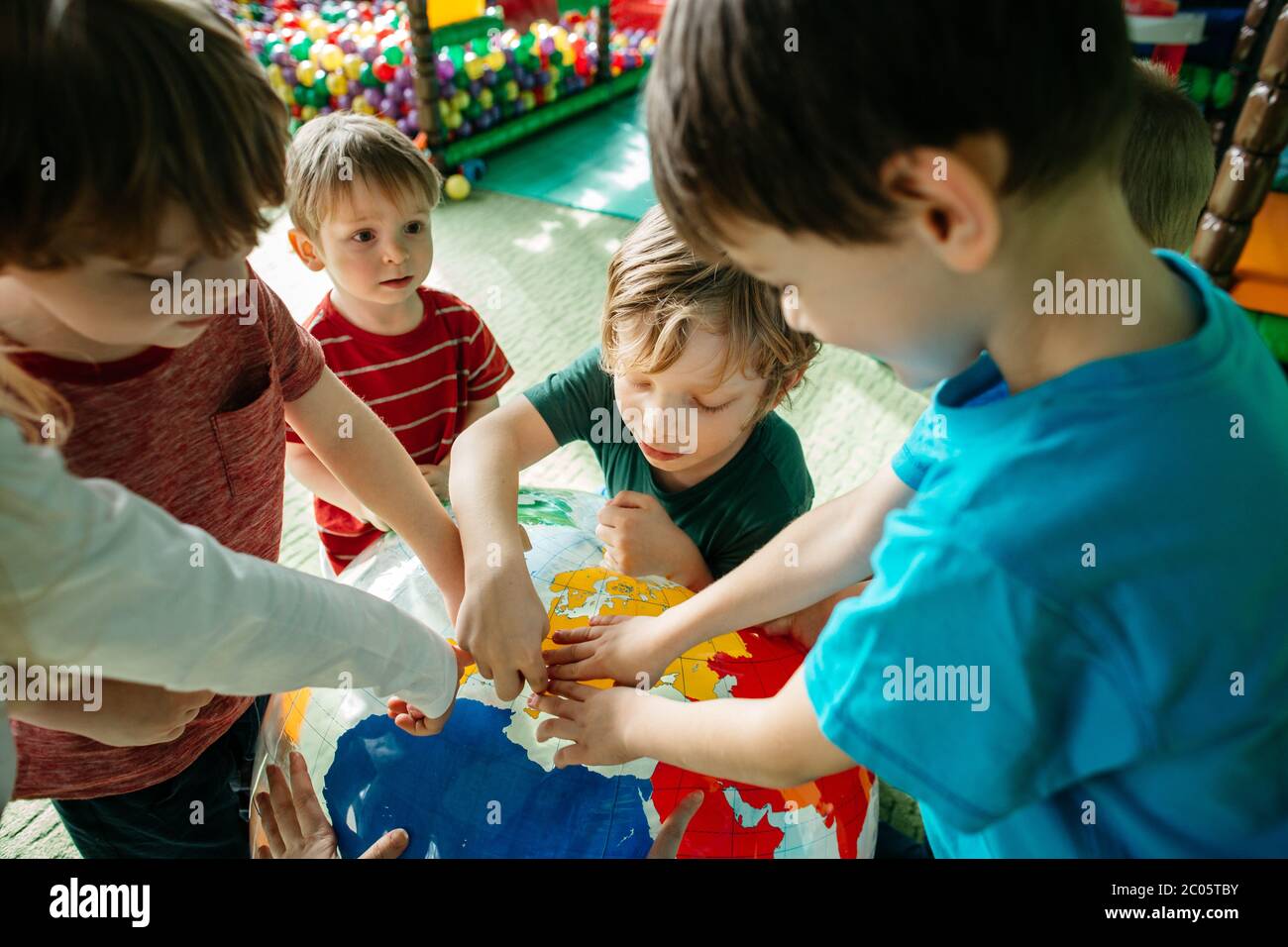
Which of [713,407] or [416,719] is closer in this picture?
[416,719]

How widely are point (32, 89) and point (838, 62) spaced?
1.32 feet

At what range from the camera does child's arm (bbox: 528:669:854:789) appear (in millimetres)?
581

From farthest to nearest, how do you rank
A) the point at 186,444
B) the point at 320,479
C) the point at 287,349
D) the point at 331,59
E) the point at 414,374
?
the point at 331,59 < the point at 414,374 < the point at 320,479 < the point at 287,349 < the point at 186,444

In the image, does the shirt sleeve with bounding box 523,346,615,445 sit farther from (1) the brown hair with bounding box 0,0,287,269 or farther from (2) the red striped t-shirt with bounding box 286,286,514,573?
(1) the brown hair with bounding box 0,0,287,269

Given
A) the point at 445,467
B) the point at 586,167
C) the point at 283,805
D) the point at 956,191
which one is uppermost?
the point at 956,191

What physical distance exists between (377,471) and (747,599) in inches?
15.3

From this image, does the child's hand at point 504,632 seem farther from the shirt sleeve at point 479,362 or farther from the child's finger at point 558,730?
the shirt sleeve at point 479,362

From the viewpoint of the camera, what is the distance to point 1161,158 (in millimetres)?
1001

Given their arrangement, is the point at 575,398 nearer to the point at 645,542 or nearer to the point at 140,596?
the point at 645,542

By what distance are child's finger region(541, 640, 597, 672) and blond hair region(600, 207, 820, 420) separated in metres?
0.29

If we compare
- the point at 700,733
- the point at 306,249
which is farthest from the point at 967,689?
the point at 306,249

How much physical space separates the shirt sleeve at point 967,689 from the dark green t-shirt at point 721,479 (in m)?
0.57

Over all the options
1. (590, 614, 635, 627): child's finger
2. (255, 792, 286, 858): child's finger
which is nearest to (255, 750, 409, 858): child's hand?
(255, 792, 286, 858): child's finger

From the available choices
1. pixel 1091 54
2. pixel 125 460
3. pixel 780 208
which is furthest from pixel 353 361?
pixel 1091 54
